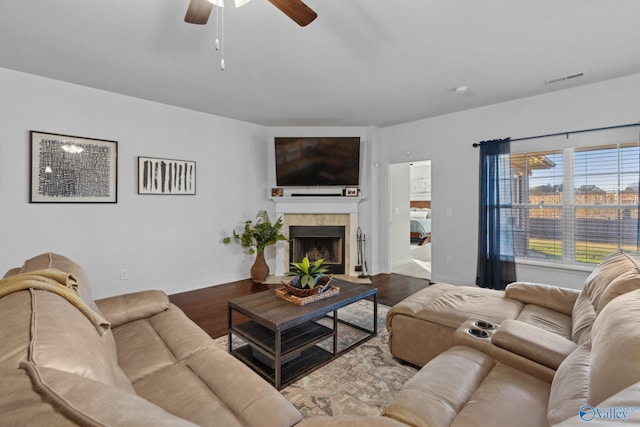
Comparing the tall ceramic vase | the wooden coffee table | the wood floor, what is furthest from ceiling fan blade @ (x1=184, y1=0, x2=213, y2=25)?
the tall ceramic vase

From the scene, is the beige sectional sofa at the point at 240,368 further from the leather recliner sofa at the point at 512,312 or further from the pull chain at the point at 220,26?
the pull chain at the point at 220,26

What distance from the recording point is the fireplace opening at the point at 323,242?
196 inches

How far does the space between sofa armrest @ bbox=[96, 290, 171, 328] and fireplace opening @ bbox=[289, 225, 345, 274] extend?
300cm

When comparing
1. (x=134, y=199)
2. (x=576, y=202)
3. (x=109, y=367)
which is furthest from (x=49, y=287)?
(x=576, y=202)

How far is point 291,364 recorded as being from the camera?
7.11ft

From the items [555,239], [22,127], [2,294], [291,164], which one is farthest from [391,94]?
[22,127]

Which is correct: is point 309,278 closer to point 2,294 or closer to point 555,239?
point 2,294

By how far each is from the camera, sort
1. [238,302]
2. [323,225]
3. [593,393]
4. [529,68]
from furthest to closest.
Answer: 1. [323,225]
2. [529,68]
3. [238,302]
4. [593,393]

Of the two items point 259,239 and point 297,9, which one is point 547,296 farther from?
point 259,239

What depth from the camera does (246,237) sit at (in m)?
4.57

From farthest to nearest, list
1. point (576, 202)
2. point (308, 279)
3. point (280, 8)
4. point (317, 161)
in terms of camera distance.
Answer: point (317, 161)
point (576, 202)
point (308, 279)
point (280, 8)

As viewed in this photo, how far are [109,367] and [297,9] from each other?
1.78 meters

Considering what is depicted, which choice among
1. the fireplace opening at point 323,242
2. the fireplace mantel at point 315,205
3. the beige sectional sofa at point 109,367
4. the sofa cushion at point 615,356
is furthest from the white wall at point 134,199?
the sofa cushion at point 615,356

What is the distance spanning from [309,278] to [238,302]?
566mm
